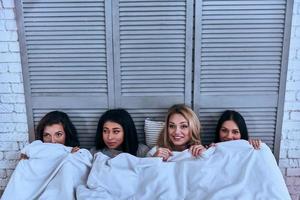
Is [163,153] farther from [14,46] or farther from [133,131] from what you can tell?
[14,46]

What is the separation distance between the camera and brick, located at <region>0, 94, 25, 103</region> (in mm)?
1601

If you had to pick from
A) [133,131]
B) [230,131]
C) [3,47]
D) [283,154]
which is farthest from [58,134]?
[283,154]

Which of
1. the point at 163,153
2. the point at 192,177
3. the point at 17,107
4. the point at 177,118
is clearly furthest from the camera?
the point at 17,107

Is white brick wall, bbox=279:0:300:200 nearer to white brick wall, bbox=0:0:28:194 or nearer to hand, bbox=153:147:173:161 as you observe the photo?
hand, bbox=153:147:173:161

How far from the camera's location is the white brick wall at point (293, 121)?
1.51 m

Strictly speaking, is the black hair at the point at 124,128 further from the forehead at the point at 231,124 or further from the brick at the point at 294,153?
the brick at the point at 294,153

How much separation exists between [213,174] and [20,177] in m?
0.74

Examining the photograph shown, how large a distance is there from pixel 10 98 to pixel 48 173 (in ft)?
1.48

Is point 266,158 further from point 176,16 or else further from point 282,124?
point 176,16

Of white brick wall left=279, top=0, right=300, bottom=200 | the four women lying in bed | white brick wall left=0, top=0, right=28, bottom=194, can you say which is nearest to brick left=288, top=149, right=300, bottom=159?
white brick wall left=279, top=0, right=300, bottom=200

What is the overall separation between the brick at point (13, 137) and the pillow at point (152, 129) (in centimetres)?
59

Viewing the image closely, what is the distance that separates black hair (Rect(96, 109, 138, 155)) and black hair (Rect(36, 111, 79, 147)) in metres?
0.12

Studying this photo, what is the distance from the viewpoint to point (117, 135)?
5.10 ft

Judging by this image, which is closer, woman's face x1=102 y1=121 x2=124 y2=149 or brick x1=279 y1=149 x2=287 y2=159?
woman's face x1=102 y1=121 x2=124 y2=149
